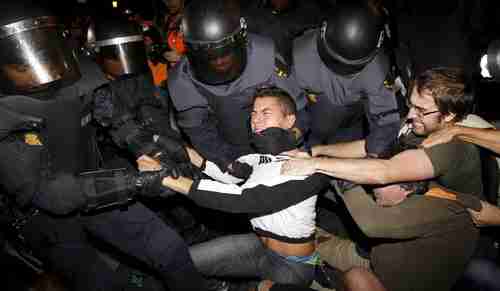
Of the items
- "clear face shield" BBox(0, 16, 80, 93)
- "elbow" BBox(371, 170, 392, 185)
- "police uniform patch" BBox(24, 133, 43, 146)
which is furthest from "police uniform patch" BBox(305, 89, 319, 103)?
"police uniform patch" BBox(24, 133, 43, 146)

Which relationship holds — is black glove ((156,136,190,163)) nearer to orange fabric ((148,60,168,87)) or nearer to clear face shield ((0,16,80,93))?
clear face shield ((0,16,80,93))

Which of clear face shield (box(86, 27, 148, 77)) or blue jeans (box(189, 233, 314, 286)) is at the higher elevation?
clear face shield (box(86, 27, 148, 77))


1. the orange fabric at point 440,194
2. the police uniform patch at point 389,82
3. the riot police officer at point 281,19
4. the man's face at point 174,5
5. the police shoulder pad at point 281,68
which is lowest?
the orange fabric at point 440,194

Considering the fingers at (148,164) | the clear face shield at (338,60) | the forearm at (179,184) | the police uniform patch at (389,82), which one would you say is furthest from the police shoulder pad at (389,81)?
the fingers at (148,164)

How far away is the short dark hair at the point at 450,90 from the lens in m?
2.02

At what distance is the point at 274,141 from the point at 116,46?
1.75 meters

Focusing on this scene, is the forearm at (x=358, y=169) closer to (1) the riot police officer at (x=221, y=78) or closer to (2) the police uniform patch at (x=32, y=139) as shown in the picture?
(1) the riot police officer at (x=221, y=78)

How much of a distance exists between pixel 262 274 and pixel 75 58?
6.19 ft

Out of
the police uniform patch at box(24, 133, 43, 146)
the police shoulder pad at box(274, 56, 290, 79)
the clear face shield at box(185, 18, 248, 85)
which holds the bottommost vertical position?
the police uniform patch at box(24, 133, 43, 146)

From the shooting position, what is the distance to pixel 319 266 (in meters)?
2.32

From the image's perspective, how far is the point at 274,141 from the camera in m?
2.15

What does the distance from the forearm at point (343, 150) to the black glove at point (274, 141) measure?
554 mm

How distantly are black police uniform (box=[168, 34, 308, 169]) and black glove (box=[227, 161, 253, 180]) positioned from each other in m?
0.20

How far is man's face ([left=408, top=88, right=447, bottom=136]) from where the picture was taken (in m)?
2.08
